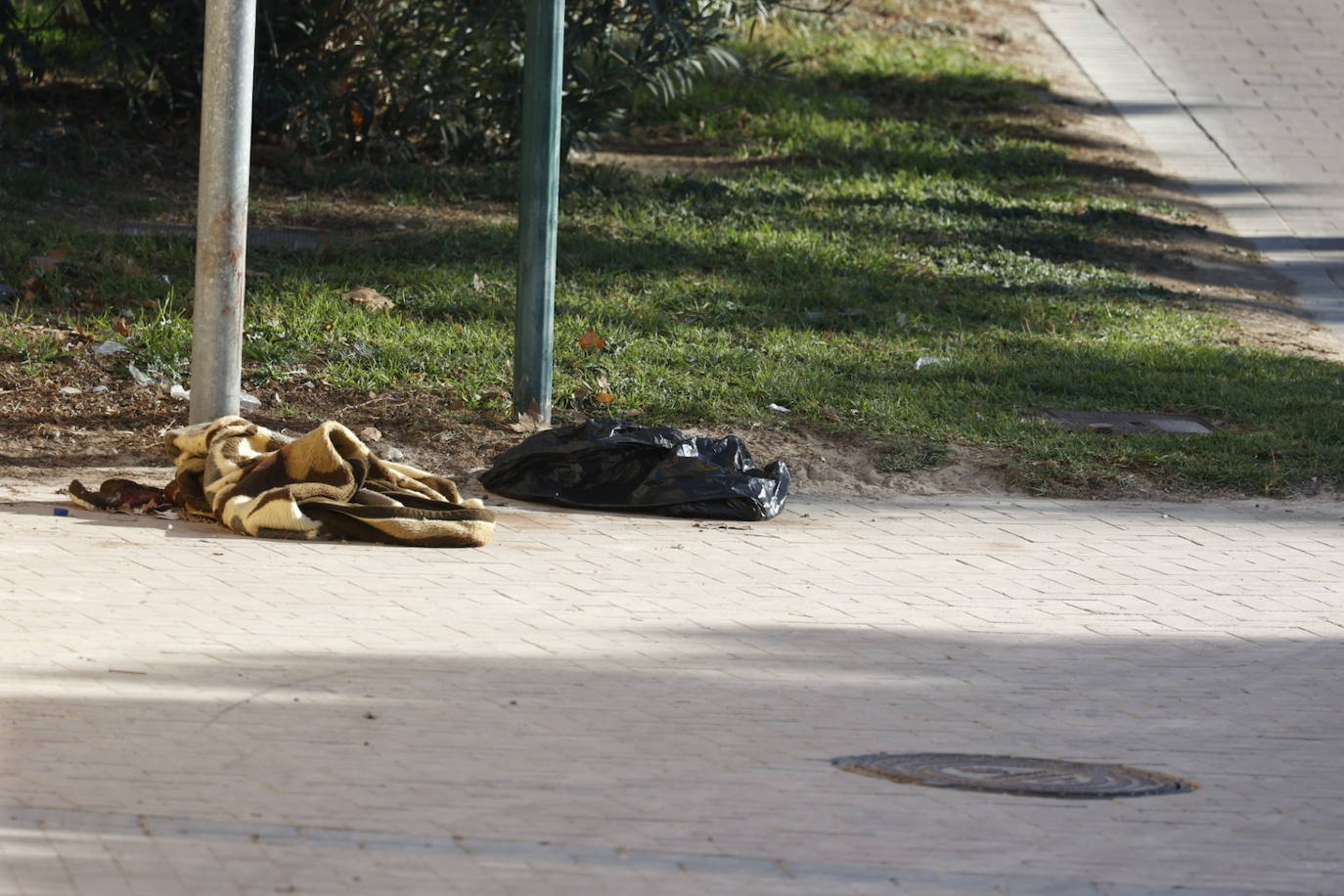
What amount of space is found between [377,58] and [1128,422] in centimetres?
725

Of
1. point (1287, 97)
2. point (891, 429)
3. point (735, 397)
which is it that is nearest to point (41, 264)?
point (735, 397)

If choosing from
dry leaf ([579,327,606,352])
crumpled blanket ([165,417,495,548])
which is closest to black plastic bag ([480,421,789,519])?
crumpled blanket ([165,417,495,548])

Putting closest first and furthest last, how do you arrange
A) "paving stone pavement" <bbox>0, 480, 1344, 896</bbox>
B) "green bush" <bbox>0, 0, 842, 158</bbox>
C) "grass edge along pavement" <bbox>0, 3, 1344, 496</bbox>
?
"paving stone pavement" <bbox>0, 480, 1344, 896</bbox> → "grass edge along pavement" <bbox>0, 3, 1344, 496</bbox> → "green bush" <bbox>0, 0, 842, 158</bbox>

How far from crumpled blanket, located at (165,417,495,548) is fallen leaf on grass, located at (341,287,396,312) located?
3176mm

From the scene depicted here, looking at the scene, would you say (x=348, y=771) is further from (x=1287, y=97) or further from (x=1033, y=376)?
(x=1287, y=97)

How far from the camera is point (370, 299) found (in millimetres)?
10586

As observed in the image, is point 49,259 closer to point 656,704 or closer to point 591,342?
point 591,342

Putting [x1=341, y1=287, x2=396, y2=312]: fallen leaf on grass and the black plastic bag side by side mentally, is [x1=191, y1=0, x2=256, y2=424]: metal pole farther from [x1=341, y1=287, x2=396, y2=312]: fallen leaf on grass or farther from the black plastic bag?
[x1=341, y1=287, x2=396, y2=312]: fallen leaf on grass

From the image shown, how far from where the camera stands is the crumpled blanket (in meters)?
6.94

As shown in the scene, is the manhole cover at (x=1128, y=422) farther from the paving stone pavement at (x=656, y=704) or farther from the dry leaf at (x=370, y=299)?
the dry leaf at (x=370, y=299)

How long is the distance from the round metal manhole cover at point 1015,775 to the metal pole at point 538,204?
434 centimetres

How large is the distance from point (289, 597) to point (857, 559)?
93.0 inches

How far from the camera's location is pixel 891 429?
901cm

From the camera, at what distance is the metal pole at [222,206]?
24.6 ft
